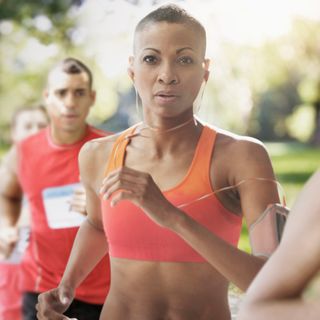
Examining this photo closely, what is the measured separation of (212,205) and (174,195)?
0.17 feet

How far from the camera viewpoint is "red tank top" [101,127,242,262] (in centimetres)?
100

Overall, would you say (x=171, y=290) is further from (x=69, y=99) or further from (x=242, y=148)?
(x=69, y=99)

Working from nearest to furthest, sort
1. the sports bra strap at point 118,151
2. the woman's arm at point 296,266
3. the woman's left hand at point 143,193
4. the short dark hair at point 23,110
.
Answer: the woman's arm at point 296,266, the woman's left hand at point 143,193, the sports bra strap at point 118,151, the short dark hair at point 23,110

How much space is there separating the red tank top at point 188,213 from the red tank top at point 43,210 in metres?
0.16

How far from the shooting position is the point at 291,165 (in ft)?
3.92

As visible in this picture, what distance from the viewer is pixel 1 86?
151 cm

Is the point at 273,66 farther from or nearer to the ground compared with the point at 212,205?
farther from the ground

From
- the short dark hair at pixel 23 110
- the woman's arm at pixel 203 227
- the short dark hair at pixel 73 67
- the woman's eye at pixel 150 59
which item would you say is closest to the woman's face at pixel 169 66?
the woman's eye at pixel 150 59

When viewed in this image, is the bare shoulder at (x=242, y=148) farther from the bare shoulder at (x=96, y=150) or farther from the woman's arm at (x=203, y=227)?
the bare shoulder at (x=96, y=150)

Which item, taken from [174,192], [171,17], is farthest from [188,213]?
[171,17]

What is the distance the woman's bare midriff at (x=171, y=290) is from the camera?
3.34 feet

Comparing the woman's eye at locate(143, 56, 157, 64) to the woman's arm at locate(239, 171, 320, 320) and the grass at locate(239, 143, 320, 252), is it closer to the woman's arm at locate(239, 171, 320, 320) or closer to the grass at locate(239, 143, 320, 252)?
the grass at locate(239, 143, 320, 252)

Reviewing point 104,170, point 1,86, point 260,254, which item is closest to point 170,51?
point 104,170

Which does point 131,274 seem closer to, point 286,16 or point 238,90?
point 238,90
